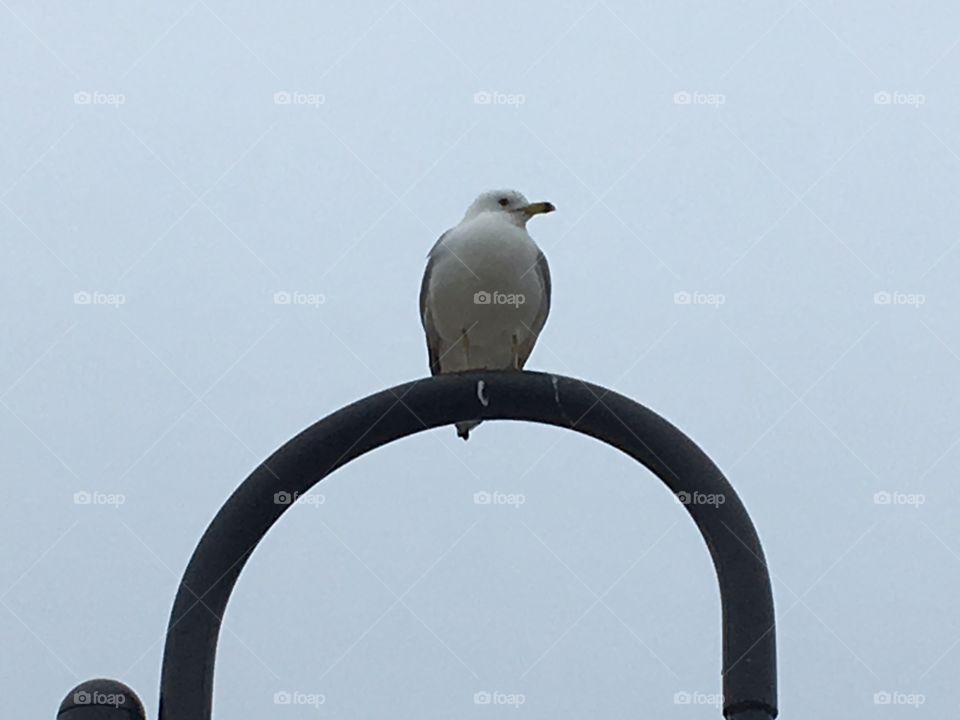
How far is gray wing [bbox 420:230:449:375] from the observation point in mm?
6203

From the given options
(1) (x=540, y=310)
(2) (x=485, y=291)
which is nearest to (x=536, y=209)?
(1) (x=540, y=310)

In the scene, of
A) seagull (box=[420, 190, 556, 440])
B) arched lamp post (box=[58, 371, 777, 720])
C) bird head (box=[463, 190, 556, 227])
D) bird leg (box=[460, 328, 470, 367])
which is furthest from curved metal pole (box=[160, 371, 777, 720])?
bird head (box=[463, 190, 556, 227])

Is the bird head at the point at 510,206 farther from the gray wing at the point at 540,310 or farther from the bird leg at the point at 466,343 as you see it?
the bird leg at the point at 466,343

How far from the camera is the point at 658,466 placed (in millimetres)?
3480

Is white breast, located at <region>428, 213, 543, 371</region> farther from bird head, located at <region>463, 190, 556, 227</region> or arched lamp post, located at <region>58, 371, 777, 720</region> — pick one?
arched lamp post, located at <region>58, 371, 777, 720</region>

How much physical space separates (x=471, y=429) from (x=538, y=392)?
1302 millimetres

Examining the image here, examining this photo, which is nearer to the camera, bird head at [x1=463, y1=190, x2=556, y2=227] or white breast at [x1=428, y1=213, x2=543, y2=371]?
white breast at [x1=428, y1=213, x2=543, y2=371]

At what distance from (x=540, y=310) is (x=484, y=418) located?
7.89 ft

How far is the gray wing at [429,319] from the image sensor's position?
6.20 metres

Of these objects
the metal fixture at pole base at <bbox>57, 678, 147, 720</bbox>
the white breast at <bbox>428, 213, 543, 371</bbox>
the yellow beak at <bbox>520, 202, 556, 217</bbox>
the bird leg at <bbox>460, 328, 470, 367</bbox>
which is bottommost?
the metal fixture at pole base at <bbox>57, 678, 147, 720</bbox>

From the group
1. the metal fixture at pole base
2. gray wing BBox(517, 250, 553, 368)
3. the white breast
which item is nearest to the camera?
the metal fixture at pole base

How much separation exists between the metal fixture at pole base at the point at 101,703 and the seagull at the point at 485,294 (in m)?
2.90

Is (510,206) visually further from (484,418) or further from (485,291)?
(484,418)

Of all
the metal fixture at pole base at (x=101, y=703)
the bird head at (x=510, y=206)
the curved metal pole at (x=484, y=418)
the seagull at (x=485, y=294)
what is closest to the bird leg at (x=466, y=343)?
the seagull at (x=485, y=294)
